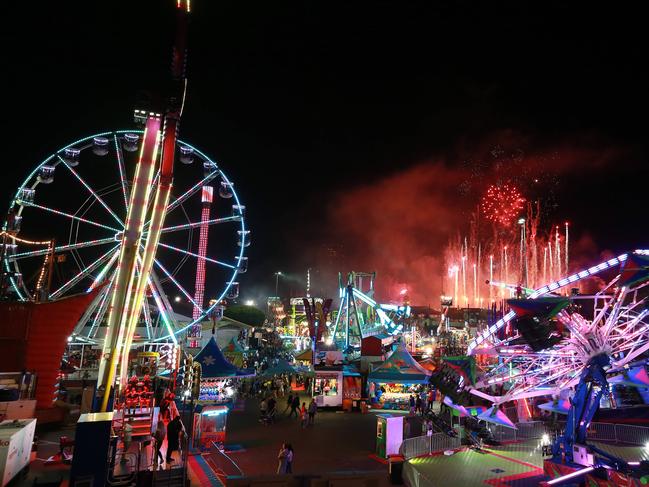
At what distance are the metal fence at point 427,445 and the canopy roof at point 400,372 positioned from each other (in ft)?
16.9

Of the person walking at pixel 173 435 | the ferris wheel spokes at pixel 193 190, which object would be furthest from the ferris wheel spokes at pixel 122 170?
the person walking at pixel 173 435

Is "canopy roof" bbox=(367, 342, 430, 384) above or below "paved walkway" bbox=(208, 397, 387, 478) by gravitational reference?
above

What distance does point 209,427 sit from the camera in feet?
47.2

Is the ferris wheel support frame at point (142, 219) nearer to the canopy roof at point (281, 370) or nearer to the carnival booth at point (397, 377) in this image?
the canopy roof at point (281, 370)

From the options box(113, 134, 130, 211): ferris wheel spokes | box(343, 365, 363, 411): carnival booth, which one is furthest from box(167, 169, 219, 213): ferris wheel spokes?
box(343, 365, 363, 411): carnival booth

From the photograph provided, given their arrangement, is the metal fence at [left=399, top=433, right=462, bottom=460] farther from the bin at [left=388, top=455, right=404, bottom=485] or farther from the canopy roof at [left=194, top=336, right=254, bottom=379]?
the canopy roof at [left=194, top=336, right=254, bottom=379]

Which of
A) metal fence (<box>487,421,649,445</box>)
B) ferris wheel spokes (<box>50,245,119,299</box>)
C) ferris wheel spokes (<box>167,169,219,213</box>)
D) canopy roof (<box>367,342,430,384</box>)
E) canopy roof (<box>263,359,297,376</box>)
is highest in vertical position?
ferris wheel spokes (<box>167,169,219,213</box>)

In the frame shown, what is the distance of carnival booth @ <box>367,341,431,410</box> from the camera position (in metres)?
21.0

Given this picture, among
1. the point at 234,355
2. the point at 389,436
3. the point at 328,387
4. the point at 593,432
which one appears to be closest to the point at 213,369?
the point at 328,387

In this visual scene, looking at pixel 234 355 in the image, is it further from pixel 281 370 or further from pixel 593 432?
pixel 593 432

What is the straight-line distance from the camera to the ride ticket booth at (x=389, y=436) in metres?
13.6

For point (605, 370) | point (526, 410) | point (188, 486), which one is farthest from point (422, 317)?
point (188, 486)

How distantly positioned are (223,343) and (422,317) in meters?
41.4

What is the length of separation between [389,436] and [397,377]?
737 cm
